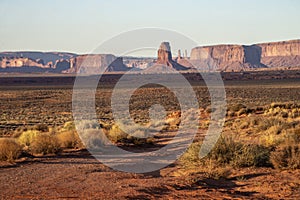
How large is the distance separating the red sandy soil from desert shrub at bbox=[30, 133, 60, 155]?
6.34ft

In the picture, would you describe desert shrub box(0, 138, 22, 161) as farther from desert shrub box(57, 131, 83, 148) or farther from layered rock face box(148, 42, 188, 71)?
layered rock face box(148, 42, 188, 71)

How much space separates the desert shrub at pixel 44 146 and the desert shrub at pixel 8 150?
2.93 feet

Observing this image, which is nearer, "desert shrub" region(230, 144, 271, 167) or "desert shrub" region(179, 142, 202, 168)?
"desert shrub" region(230, 144, 271, 167)

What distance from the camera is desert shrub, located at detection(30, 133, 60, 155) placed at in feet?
45.7

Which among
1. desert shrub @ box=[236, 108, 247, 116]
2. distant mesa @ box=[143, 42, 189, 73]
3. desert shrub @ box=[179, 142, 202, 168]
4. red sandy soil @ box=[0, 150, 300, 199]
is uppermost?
distant mesa @ box=[143, 42, 189, 73]

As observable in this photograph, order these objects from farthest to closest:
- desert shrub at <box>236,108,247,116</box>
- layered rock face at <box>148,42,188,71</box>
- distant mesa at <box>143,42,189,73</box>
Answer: layered rock face at <box>148,42,188,71</box> < distant mesa at <box>143,42,189,73</box> < desert shrub at <box>236,108,247,116</box>

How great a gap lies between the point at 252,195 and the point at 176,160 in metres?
4.74

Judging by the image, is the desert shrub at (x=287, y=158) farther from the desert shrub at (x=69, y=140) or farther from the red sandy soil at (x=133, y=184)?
the desert shrub at (x=69, y=140)

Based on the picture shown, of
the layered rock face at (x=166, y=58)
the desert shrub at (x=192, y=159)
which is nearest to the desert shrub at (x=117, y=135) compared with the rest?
the desert shrub at (x=192, y=159)

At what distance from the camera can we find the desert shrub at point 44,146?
1394 centimetres

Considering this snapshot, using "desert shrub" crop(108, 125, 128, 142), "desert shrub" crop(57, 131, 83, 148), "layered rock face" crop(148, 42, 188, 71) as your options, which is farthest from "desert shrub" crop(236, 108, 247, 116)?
"layered rock face" crop(148, 42, 188, 71)

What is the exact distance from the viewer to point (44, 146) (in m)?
14.0

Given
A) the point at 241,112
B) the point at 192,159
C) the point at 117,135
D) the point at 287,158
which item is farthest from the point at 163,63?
the point at 287,158

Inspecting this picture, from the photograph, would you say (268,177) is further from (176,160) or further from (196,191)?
(176,160)
